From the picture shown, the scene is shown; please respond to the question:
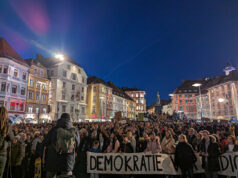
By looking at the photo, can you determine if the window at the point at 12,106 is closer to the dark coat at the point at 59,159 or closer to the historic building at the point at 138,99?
the dark coat at the point at 59,159

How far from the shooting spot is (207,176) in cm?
636

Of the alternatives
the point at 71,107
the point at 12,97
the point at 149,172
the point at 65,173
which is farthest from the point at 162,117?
the point at 65,173

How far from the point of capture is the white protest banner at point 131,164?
21.0 feet

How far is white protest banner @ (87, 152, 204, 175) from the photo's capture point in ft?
21.0

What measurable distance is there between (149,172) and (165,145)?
4.56ft

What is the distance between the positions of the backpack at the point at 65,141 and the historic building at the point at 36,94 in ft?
116

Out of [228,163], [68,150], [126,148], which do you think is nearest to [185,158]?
[228,163]

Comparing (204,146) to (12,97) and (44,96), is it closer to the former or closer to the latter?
(12,97)

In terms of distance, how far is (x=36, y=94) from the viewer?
40.8m

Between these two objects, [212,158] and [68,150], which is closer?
[68,150]

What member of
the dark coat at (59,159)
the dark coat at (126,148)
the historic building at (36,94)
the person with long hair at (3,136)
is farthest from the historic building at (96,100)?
the person with long hair at (3,136)

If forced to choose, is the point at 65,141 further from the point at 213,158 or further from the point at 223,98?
the point at 223,98

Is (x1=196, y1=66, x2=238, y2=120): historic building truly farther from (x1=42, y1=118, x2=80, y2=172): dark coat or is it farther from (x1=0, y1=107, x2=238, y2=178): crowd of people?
(x1=42, y1=118, x2=80, y2=172): dark coat

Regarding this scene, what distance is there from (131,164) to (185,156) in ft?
6.73
